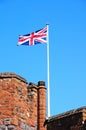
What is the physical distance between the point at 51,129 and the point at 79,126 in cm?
187

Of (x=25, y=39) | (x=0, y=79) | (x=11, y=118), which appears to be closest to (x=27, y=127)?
(x=11, y=118)

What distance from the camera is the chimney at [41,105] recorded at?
20547mm

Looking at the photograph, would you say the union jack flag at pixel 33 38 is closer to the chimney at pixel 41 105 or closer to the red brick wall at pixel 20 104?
the chimney at pixel 41 105

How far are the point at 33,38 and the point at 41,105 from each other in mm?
5284

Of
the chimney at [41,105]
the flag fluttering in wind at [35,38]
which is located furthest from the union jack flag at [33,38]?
the chimney at [41,105]

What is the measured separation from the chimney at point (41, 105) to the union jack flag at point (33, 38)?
3.95 metres

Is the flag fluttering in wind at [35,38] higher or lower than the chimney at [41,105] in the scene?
higher

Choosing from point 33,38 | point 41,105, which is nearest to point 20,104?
point 41,105

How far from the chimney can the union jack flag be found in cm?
395

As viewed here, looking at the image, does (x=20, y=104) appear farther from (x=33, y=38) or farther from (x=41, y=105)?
(x=33, y=38)

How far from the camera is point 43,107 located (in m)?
20.9

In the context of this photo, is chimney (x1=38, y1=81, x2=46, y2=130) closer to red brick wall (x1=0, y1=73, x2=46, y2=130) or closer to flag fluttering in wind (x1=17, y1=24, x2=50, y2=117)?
red brick wall (x1=0, y1=73, x2=46, y2=130)

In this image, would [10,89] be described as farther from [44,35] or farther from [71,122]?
[44,35]

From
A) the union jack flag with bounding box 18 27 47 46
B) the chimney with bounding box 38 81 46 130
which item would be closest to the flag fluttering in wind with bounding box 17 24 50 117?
the union jack flag with bounding box 18 27 47 46
